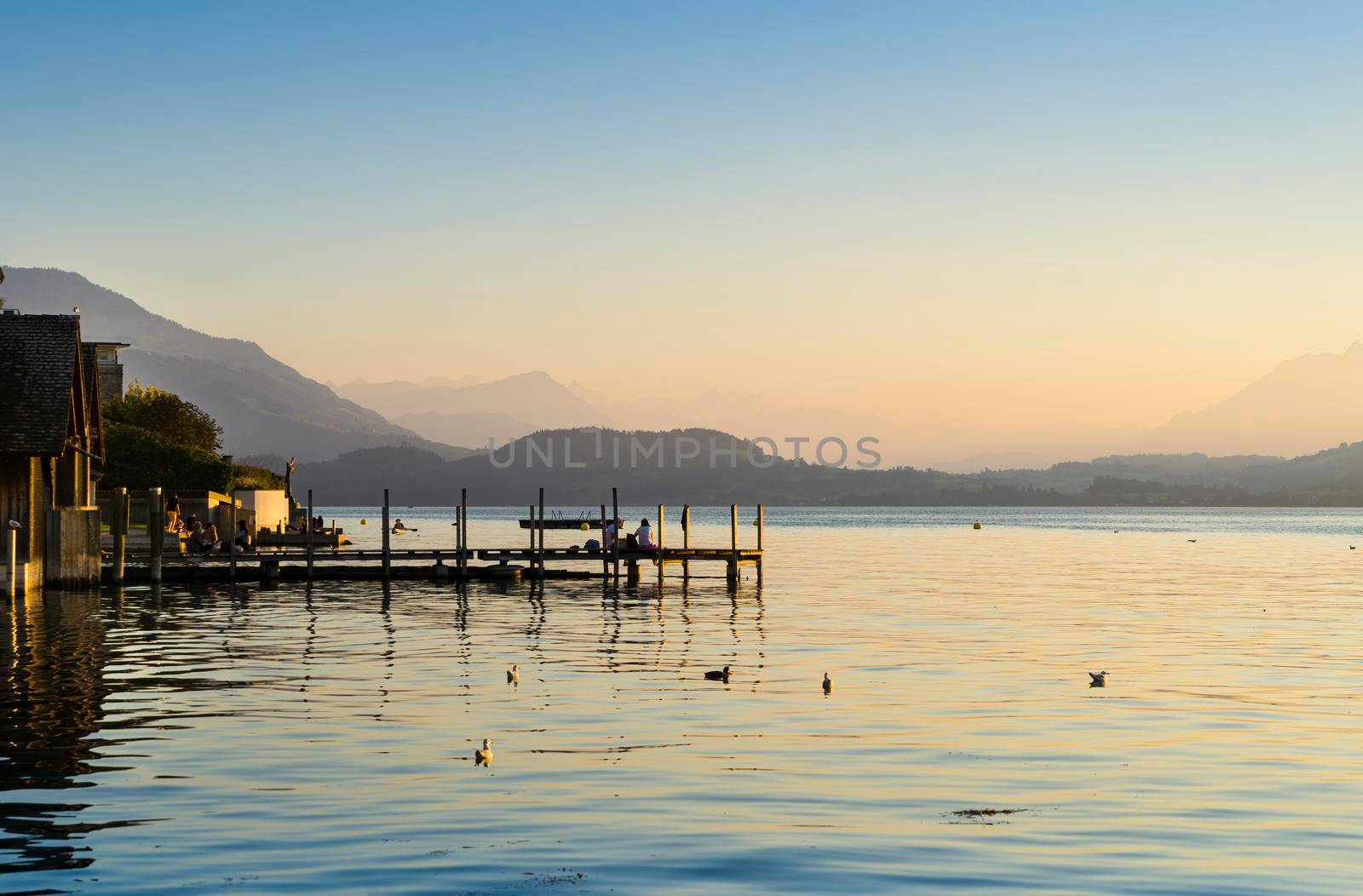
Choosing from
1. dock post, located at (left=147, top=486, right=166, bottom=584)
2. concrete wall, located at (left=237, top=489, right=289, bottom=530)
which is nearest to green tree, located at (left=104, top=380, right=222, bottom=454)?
concrete wall, located at (left=237, top=489, right=289, bottom=530)

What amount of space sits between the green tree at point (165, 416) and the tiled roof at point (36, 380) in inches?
2434

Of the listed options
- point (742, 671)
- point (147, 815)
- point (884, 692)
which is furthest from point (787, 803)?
point (742, 671)

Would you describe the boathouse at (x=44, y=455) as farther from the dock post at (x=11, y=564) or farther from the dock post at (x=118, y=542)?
the dock post at (x=118, y=542)

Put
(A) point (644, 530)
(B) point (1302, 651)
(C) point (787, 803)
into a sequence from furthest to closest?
1. (A) point (644, 530)
2. (B) point (1302, 651)
3. (C) point (787, 803)

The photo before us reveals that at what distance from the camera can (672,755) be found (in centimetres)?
2056

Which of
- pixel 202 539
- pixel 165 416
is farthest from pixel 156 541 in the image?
pixel 165 416

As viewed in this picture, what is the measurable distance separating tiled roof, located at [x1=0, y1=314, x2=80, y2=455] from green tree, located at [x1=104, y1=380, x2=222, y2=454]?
6183cm

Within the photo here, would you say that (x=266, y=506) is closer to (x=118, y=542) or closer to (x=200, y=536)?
(x=200, y=536)

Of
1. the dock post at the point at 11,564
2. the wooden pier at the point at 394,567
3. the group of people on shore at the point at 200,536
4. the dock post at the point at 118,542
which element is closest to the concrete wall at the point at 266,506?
the group of people on shore at the point at 200,536

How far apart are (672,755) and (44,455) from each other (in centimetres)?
3354

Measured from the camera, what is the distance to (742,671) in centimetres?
3138

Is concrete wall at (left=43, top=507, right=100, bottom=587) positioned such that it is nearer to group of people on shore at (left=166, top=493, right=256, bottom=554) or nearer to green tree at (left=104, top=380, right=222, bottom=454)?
group of people on shore at (left=166, top=493, right=256, bottom=554)

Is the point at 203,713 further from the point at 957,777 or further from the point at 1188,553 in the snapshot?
the point at 1188,553

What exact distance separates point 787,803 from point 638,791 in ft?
6.14
